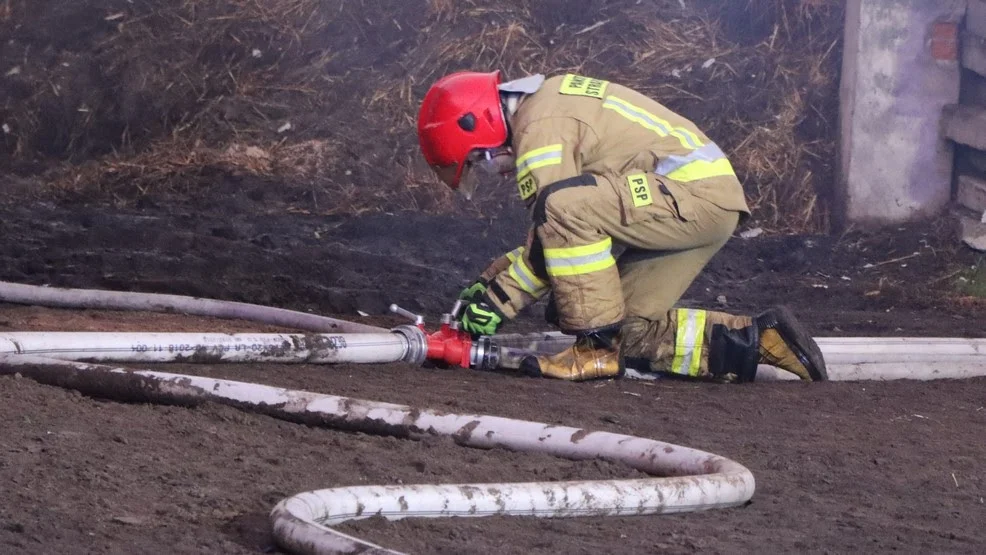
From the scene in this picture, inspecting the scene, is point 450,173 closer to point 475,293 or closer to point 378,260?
point 475,293

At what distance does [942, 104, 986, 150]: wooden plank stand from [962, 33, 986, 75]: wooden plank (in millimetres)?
252

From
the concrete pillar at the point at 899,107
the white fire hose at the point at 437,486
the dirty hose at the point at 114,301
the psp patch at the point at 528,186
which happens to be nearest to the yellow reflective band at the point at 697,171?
the psp patch at the point at 528,186

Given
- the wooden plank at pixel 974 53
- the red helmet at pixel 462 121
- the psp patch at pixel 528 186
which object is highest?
the wooden plank at pixel 974 53

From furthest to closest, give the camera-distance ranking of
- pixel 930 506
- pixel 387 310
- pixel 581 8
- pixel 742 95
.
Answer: pixel 581 8 < pixel 742 95 < pixel 387 310 < pixel 930 506

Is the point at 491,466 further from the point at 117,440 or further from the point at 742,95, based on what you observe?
the point at 742,95

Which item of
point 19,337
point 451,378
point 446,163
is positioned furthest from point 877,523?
point 19,337

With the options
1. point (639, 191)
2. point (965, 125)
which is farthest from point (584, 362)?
point (965, 125)

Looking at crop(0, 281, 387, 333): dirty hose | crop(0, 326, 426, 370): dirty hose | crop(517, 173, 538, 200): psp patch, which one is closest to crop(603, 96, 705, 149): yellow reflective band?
crop(517, 173, 538, 200): psp patch

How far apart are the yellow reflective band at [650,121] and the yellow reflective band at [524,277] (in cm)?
69

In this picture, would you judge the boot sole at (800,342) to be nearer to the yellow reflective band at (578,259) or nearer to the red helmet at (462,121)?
the yellow reflective band at (578,259)

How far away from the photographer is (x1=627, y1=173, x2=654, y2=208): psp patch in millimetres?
4449

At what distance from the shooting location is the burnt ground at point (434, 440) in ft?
8.69

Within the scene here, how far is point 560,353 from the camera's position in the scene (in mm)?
4734

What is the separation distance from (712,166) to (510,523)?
232cm
